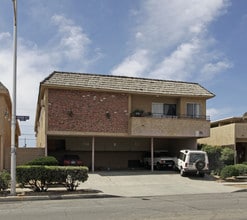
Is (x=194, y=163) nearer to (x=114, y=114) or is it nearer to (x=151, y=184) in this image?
(x=151, y=184)

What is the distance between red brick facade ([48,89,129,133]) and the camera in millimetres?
29062

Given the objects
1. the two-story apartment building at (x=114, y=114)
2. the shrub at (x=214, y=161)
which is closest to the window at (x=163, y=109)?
the two-story apartment building at (x=114, y=114)

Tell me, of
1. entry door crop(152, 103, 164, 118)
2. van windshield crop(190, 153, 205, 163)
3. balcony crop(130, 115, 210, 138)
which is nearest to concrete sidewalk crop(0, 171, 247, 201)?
van windshield crop(190, 153, 205, 163)

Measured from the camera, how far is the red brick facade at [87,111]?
2906 centimetres

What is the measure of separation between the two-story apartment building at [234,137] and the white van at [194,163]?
9714mm

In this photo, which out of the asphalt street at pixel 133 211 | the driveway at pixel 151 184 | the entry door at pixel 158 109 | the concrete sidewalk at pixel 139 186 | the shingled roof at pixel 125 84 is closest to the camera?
the asphalt street at pixel 133 211

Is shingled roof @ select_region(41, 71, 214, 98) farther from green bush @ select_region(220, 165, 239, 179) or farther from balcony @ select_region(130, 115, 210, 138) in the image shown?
green bush @ select_region(220, 165, 239, 179)

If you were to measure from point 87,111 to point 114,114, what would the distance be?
209 cm

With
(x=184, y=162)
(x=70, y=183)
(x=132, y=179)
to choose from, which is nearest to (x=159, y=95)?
(x=184, y=162)

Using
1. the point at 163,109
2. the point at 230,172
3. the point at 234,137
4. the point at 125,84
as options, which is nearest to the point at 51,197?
the point at 230,172

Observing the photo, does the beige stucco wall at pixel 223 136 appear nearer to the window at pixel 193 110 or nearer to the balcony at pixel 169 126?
the window at pixel 193 110

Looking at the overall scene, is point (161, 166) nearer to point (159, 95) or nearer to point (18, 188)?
point (159, 95)

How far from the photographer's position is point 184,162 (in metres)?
28.4

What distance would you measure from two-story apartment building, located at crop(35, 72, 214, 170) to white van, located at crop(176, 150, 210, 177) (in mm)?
3619
